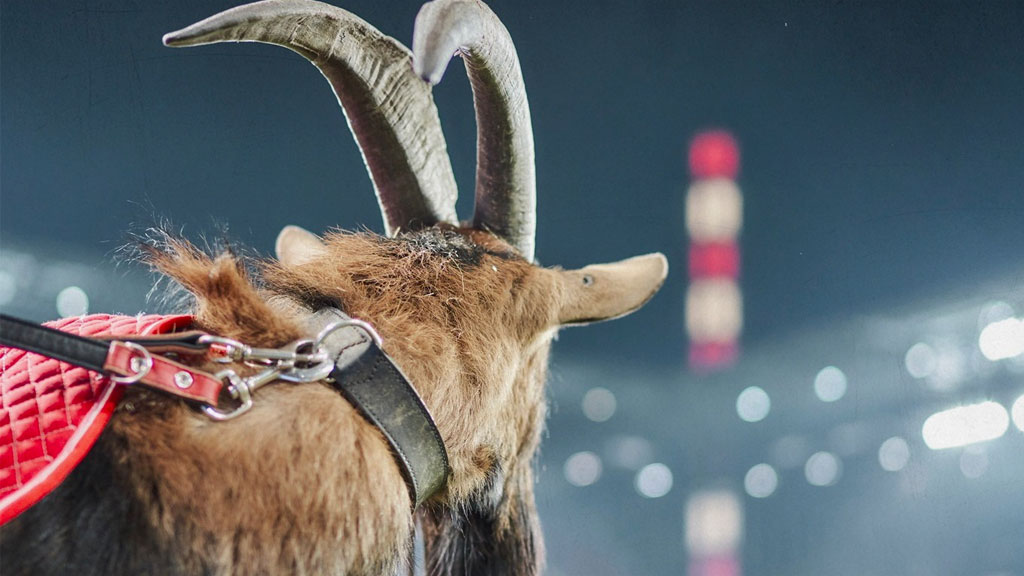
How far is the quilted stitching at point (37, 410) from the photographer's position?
748mm

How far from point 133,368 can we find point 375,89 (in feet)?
2.10

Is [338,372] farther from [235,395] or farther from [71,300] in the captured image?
[71,300]

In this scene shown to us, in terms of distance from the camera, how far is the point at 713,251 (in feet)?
9.68

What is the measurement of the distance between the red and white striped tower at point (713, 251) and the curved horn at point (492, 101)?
1.52 metres

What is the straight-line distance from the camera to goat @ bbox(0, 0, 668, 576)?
29.9 inches

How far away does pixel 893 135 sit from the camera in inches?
91.9

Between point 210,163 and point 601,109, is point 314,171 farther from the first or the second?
point 601,109

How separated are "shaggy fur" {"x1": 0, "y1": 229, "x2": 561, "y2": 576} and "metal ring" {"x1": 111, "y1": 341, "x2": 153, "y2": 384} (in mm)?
48

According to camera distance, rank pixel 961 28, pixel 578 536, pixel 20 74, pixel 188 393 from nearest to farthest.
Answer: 1. pixel 188 393
2. pixel 20 74
3. pixel 961 28
4. pixel 578 536

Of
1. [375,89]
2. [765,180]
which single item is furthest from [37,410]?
[765,180]

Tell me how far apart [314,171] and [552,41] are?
2.78 feet

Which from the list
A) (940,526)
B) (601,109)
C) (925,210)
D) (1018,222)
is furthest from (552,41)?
(940,526)

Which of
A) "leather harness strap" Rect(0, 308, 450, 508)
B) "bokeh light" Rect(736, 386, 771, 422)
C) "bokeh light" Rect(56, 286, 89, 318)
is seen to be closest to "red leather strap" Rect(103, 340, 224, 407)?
"leather harness strap" Rect(0, 308, 450, 508)

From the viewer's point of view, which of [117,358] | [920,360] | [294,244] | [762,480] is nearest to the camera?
[117,358]
